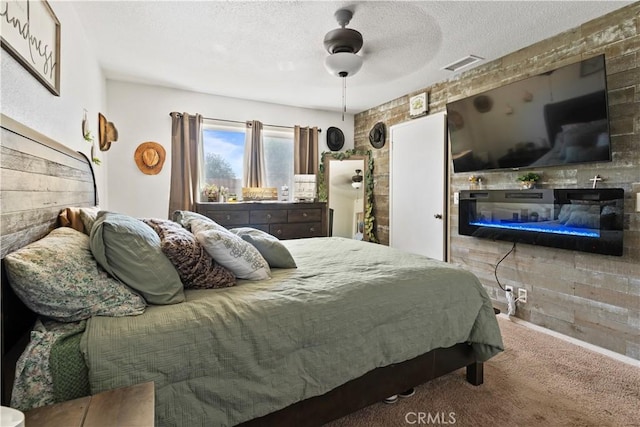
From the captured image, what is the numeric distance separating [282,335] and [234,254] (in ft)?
1.71

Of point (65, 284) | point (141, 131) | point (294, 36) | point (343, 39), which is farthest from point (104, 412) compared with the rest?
point (141, 131)

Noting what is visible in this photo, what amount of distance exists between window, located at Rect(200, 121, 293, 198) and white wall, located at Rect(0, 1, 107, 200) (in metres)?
1.28

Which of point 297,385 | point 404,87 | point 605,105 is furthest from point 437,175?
point 297,385

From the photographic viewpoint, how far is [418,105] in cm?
403

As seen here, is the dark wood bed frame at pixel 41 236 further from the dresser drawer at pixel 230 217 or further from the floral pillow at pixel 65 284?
the dresser drawer at pixel 230 217

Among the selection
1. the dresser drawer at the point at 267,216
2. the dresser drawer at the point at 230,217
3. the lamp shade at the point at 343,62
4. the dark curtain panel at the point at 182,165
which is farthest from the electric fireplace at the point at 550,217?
the dark curtain panel at the point at 182,165

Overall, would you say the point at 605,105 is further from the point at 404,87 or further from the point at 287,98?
the point at 287,98

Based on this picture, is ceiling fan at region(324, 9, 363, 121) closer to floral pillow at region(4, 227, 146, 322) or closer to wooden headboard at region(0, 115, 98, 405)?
wooden headboard at region(0, 115, 98, 405)

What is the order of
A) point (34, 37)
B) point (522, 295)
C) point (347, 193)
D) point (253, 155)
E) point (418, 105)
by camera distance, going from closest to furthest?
point (34, 37) → point (522, 295) → point (418, 105) → point (253, 155) → point (347, 193)

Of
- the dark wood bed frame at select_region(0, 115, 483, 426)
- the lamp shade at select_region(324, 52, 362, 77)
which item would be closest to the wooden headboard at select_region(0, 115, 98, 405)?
the dark wood bed frame at select_region(0, 115, 483, 426)

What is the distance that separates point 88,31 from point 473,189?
3.83 m

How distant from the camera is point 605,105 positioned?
7.41 ft

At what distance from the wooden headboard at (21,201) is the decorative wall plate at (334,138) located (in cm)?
380

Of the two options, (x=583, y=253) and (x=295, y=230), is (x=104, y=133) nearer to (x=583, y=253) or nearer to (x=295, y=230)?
(x=295, y=230)
